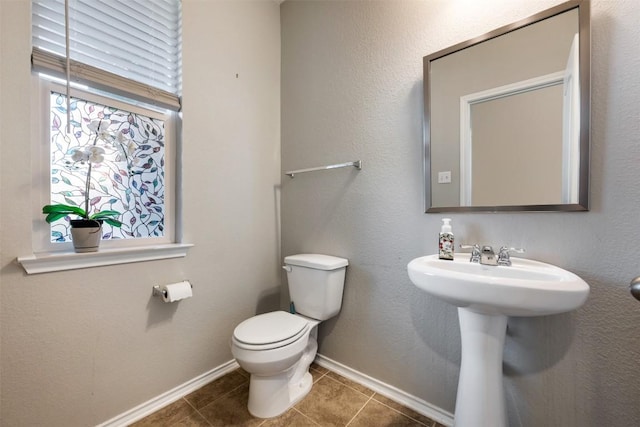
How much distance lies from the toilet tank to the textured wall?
372 millimetres

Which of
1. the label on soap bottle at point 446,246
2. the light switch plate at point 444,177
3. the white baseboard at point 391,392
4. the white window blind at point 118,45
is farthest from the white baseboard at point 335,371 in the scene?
the white window blind at point 118,45

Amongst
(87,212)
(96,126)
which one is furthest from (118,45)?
(87,212)

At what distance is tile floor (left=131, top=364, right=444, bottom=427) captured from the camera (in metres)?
1.22

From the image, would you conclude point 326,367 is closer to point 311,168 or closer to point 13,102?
point 311,168

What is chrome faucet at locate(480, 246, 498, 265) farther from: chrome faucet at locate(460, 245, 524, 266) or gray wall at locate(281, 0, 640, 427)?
gray wall at locate(281, 0, 640, 427)

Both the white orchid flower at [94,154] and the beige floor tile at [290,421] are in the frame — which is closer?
the white orchid flower at [94,154]

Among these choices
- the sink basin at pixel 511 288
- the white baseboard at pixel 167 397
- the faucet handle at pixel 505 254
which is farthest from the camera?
the white baseboard at pixel 167 397

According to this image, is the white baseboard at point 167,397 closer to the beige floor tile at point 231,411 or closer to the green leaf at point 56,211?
the beige floor tile at point 231,411

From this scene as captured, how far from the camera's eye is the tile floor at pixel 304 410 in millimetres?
1224

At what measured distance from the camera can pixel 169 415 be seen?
4.16 feet

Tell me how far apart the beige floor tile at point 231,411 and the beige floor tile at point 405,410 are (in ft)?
2.04

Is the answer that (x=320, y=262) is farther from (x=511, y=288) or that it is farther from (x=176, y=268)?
(x=511, y=288)

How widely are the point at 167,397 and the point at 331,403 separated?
86cm

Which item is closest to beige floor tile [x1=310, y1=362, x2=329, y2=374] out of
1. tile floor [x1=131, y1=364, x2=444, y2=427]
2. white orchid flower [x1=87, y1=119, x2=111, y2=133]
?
tile floor [x1=131, y1=364, x2=444, y2=427]
